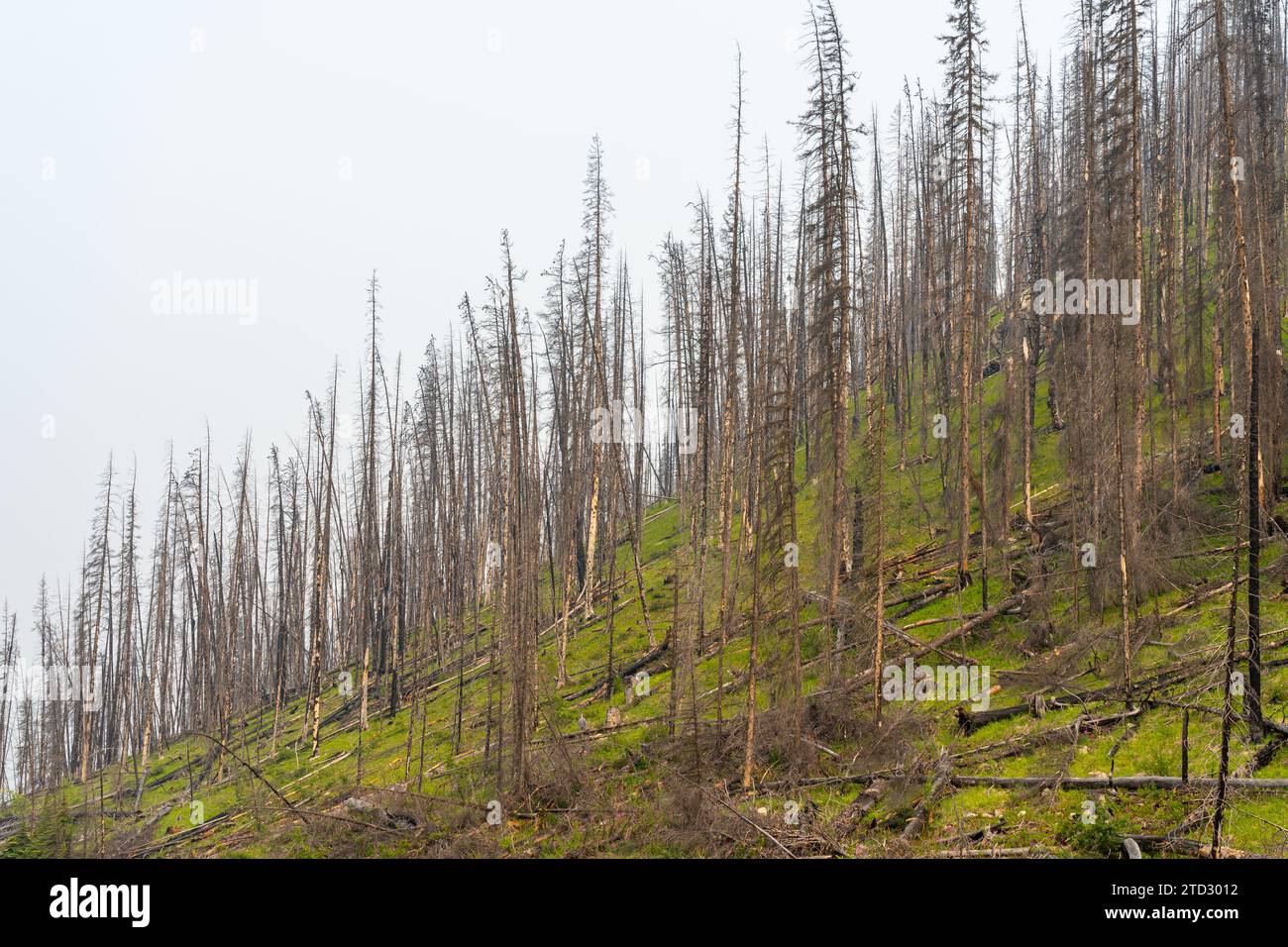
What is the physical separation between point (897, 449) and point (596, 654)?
56.8ft

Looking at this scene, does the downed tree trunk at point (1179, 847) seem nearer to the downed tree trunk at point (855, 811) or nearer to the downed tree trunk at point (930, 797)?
the downed tree trunk at point (930, 797)

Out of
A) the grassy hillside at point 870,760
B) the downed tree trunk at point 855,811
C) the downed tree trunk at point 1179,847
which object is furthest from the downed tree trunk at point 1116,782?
the downed tree trunk at point 855,811

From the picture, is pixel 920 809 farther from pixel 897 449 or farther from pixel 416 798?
pixel 897 449

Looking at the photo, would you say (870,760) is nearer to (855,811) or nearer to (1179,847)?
(855,811)

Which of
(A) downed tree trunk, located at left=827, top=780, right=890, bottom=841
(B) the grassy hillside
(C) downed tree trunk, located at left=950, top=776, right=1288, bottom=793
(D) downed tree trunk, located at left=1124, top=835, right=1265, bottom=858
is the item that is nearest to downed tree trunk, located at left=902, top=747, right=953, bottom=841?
(B) the grassy hillside

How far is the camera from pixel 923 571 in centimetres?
2542

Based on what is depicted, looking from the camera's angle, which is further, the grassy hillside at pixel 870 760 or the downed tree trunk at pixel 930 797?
the downed tree trunk at pixel 930 797

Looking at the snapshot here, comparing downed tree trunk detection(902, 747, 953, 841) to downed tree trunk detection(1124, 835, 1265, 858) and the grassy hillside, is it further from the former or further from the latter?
downed tree trunk detection(1124, 835, 1265, 858)

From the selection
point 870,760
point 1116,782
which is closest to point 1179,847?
point 1116,782

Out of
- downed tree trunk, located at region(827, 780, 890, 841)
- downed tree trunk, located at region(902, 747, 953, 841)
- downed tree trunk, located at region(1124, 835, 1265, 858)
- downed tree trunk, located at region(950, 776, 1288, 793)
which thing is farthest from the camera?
Answer: downed tree trunk, located at region(827, 780, 890, 841)

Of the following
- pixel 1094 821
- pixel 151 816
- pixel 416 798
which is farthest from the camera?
pixel 151 816

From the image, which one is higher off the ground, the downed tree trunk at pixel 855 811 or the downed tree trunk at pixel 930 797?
the downed tree trunk at pixel 930 797
